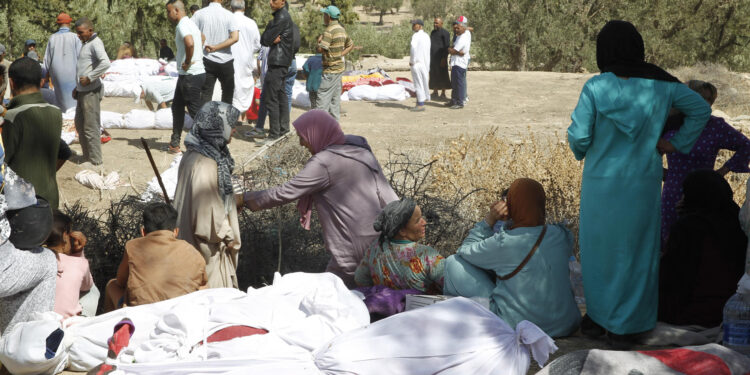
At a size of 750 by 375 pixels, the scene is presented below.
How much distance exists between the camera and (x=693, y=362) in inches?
115

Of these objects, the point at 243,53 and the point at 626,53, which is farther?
the point at 243,53

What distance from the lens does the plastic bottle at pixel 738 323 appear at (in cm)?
327

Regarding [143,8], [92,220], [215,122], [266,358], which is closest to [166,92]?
[92,220]

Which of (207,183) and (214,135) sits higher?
(214,135)

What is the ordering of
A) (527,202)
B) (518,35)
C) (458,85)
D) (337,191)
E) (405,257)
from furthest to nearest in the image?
1. (518,35)
2. (458,85)
3. (337,191)
4. (405,257)
5. (527,202)

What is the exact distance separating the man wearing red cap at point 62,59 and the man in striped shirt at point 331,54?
2.92 metres

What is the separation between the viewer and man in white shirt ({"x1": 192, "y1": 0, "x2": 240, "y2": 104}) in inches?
323

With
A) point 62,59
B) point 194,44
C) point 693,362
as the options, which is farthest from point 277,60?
point 693,362

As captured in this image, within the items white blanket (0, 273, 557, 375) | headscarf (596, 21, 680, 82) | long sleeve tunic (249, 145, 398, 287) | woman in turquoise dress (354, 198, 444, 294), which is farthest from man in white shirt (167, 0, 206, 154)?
headscarf (596, 21, 680, 82)

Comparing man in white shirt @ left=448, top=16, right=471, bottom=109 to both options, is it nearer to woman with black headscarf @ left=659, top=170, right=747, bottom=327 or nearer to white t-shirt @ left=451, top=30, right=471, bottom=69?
white t-shirt @ left=451, top=30, right=471, bottom=69

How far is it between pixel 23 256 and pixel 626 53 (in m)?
3.04

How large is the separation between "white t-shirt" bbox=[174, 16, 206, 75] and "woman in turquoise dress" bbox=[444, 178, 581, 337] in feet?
15.9

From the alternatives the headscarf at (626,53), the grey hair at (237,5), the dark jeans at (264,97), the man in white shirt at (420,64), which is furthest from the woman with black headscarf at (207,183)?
the man in white shirt at (420,64)

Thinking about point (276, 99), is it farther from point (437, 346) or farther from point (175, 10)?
point (437, 346)
